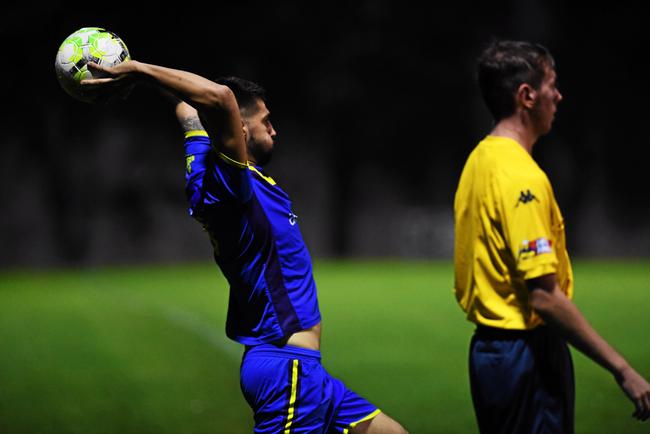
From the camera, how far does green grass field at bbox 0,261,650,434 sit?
7531 millimetres

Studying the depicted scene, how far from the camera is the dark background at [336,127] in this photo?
77.9 feet

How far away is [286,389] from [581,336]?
1.30m

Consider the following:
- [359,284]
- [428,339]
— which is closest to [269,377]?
[428,339]

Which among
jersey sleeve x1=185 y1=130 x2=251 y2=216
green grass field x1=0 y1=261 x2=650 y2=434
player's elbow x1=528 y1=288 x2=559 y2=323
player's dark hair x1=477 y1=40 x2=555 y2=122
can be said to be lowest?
green grass field x1=0 y1=261 x2=650 y2=434

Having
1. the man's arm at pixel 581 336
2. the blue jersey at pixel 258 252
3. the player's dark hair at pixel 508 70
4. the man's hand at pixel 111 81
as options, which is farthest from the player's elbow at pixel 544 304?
the man's hand at pixel 111 81

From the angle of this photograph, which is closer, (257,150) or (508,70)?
(508,70)

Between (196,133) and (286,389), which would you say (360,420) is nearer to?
(286,389)

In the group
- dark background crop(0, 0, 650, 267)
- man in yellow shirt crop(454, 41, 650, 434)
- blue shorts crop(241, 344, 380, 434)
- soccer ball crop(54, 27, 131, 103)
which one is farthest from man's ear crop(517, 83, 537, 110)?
dark background crop(0, 0, 650, 267)

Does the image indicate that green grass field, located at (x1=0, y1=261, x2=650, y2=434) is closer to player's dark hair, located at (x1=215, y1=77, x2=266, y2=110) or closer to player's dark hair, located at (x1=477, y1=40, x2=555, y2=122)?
player's dark hair, located at (x1=215, y1=77, x2=266, y2=110)

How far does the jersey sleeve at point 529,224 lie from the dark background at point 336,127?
2116 centimetres

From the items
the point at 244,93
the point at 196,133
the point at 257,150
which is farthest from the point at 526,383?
the point at 196,133

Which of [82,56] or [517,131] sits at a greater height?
[82,56]

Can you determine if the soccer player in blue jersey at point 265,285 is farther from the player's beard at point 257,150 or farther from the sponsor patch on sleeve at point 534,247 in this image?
the sponsor patch on sleeve at point 534,247

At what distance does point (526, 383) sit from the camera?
344cm
